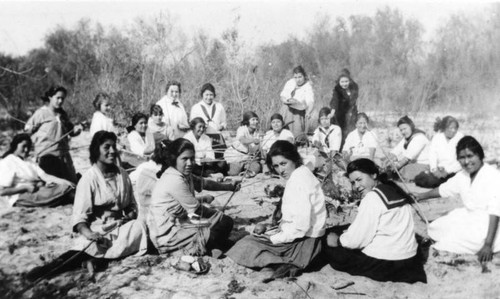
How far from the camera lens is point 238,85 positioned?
1080 cm

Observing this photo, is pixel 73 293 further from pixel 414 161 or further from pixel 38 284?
pixel 414 161

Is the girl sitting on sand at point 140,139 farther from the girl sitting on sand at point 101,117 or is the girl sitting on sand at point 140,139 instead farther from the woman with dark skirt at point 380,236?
the woman with dark skirt at point 380,236

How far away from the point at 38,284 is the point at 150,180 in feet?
5.76

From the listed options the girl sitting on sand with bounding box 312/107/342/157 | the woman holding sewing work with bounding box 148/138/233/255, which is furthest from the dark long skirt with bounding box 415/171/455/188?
the woman holding sewing work with bounding box 148/138/233/255

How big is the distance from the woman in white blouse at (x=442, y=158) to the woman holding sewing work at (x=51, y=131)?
17.2 ft

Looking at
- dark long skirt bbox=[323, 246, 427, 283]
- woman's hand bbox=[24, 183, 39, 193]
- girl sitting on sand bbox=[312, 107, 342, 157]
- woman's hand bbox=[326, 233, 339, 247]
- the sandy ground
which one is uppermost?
girl sitting on sand bbox=[312, 107, 342, 157]

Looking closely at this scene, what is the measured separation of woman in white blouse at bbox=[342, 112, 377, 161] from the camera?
7066 millimetres

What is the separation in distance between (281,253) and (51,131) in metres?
3.94

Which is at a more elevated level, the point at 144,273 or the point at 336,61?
the point at 336,61

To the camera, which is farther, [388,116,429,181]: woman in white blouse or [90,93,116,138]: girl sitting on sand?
[388,116,429,181]: woman in white blouse

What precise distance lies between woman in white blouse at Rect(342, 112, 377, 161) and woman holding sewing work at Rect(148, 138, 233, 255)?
365 centimetres

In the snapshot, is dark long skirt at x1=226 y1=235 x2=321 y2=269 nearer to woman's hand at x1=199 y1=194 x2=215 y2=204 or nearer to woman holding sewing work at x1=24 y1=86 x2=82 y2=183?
woman's hand at x1=199 y1=194 x2=215 y2=204

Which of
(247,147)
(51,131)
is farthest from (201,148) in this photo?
(51,131)

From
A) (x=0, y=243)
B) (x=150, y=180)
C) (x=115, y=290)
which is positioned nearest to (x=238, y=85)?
(x=150, y=180)
